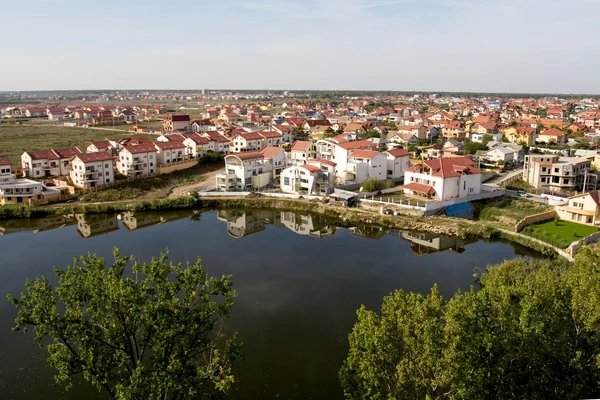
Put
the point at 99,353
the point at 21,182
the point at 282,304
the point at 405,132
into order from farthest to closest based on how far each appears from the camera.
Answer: the point at 405,132 < the point at 21,182 < the point at 282,304 < the point at 99,353

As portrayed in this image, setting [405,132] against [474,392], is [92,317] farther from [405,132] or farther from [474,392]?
[405,132]

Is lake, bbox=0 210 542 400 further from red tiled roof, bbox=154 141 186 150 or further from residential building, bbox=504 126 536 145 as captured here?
residential building, bbox=504 126 536 145

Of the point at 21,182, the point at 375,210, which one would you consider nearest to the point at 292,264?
the point at 375,210

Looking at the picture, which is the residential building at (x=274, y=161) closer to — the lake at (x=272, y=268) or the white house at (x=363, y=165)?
the white house at (x=363, y=165)

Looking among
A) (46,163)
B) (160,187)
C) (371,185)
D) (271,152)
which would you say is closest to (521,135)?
(371,185)

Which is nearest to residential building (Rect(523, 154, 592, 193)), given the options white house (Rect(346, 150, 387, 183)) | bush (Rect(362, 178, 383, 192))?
white house (Rect(346, 150, 387, 183))

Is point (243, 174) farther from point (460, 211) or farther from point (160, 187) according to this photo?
point (460, 211)
